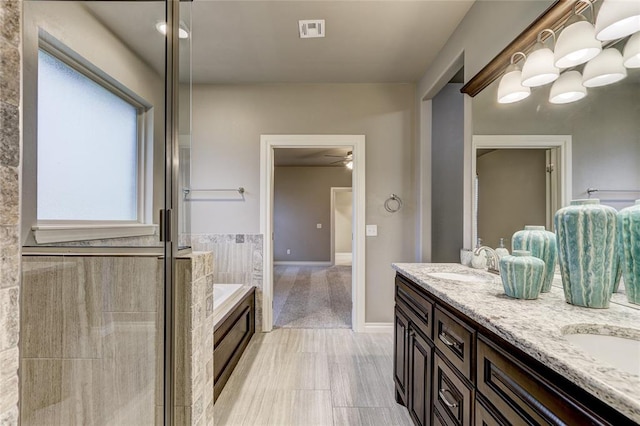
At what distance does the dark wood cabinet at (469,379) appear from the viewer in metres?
0.61

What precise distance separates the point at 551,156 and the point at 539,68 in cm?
A: 42

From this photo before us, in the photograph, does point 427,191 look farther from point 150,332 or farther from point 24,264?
point 24,264

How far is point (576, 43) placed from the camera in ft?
3.61

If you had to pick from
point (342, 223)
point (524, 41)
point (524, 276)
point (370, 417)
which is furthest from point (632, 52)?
point (342, 223)

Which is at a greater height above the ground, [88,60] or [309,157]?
[309,157]

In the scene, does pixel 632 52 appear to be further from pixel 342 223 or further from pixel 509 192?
pixel 342 223

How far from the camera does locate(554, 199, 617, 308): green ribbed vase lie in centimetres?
93

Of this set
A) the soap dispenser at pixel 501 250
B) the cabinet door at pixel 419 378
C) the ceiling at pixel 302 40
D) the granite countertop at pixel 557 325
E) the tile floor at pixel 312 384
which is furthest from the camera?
the ceiling at pixel 302 40

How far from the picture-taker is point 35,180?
3.14ft

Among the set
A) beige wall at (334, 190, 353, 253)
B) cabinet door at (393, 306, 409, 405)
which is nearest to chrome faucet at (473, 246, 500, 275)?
cabinet door at (393, 306, 409, 405)

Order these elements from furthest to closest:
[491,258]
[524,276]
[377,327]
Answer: [377,327] < [491,258] < [524,276]

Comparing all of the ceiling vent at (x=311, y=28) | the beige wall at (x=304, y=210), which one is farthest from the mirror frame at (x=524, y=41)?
the beige wall at (x=304, y=210)

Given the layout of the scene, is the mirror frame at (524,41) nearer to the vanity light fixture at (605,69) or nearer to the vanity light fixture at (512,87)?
the vanity light fixture at (512,87)

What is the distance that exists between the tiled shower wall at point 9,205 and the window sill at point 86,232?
8.4 inches
